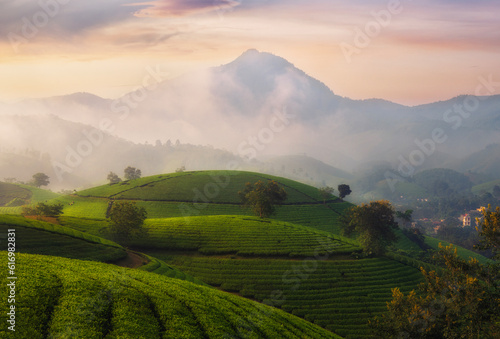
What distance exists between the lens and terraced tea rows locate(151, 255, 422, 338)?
51584mm

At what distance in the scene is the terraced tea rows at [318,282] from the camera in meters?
51.6

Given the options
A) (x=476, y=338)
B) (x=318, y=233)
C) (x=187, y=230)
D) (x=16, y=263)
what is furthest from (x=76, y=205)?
(x=476, y=338)

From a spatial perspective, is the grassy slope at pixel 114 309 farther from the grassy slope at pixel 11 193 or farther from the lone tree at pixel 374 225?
the grassy slope at pixel 11 193

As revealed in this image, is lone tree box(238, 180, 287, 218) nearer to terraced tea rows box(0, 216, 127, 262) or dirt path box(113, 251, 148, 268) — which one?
dirt path box(113, 251, 148, 268)

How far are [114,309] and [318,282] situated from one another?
46432mm

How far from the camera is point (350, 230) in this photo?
290 feet

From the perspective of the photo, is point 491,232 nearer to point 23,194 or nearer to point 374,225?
point 374,225

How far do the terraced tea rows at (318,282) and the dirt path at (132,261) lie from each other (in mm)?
11934

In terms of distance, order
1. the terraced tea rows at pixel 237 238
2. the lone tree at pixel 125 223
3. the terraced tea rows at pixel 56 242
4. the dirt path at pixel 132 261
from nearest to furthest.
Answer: the terraced tea rows at pixel 56 242
the dirt path at pixel 132 261
the lone tree at pixel 125 223
the terraced tea rows at pixel 237 238

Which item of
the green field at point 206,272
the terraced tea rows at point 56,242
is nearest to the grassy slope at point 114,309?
the green field at point 206,272

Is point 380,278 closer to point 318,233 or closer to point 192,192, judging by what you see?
point 318,233

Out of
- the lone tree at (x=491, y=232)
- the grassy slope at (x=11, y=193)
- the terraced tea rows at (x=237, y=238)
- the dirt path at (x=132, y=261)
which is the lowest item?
the dirt path at (x=132, y=261)

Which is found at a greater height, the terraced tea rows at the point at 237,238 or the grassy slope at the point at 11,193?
the grassy slope at the point at 11,193

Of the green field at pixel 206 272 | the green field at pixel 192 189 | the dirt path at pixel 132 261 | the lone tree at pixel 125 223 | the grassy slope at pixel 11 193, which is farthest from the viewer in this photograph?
the grassy slope at pixel 11 193
